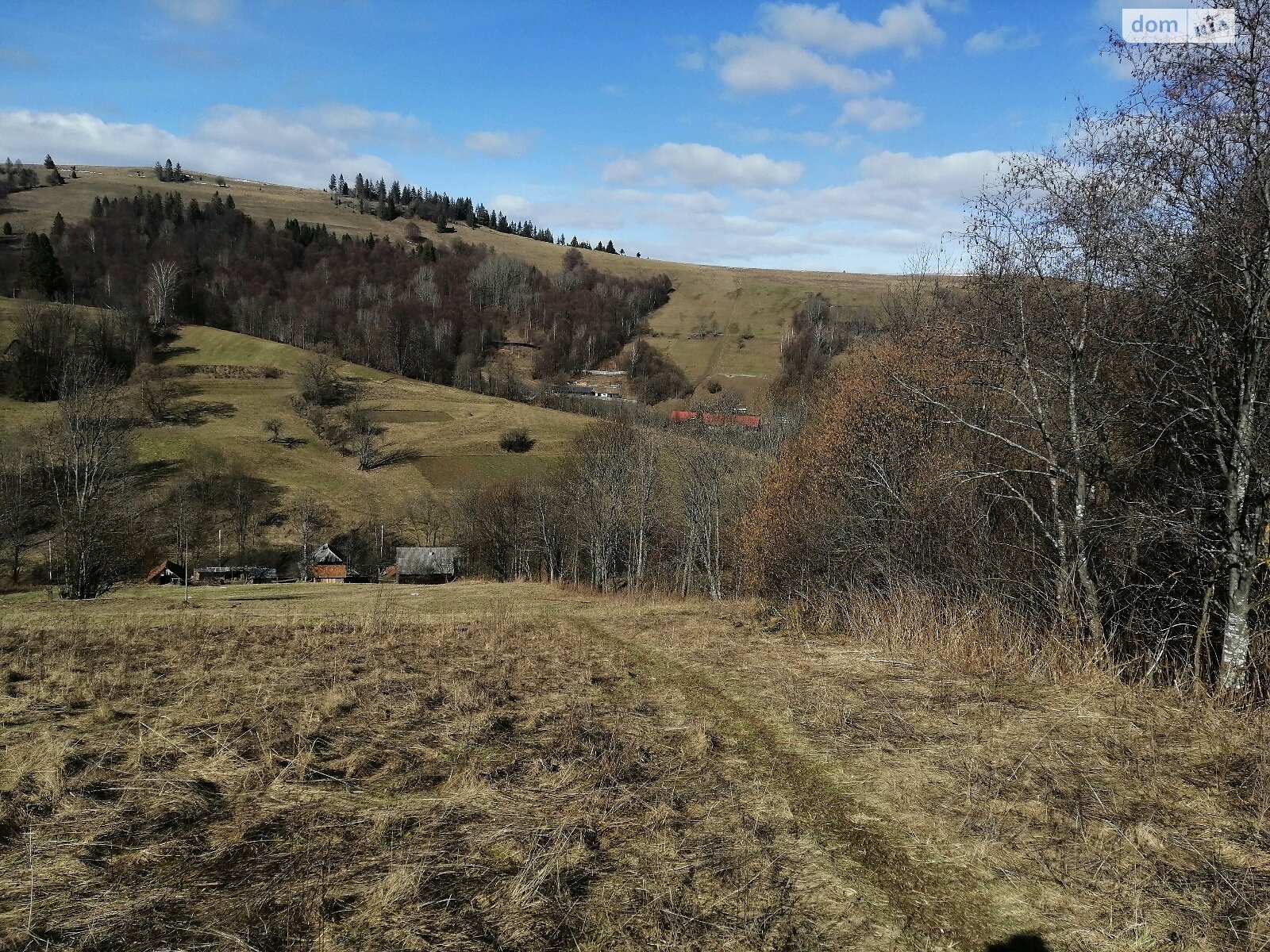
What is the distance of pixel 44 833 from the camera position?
450 cm

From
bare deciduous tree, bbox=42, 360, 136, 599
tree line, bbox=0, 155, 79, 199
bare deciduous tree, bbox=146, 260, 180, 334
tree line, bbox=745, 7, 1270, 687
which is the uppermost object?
tree line, bbox=0, 155, 79, 199

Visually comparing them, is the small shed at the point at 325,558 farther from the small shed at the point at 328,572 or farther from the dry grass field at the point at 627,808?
the dry grass field at the point at 627,808

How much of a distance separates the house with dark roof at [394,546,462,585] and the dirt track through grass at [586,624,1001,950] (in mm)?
52600

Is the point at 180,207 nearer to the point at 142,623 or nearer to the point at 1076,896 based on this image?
the point at 142,623

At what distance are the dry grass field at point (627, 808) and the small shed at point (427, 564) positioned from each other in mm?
49726

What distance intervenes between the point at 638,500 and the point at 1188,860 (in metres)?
45.9

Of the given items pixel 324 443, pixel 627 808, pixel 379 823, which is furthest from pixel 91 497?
pixel 627 808

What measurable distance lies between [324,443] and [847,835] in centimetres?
7865

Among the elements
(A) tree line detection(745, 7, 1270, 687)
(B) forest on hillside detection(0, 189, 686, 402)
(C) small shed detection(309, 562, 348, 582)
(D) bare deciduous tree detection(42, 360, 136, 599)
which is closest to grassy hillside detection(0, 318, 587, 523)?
(C) small shed detection(309, 562, 348, 582)

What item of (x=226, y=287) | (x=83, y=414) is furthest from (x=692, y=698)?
(x=226, y=287)

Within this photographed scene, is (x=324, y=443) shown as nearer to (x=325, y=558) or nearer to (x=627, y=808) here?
(x=325, y=558)

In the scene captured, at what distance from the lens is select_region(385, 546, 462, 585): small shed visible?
58094 millimetres

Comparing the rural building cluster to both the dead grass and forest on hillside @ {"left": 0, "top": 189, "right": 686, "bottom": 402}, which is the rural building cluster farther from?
forest on hillside @ {"left": 0, "top": 189, "right": 686, "bottom": 402}

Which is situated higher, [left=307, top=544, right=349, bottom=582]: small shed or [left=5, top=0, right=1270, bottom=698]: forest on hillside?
[left=5, top=0, right=1270, bottom=698]: forest on hillside
